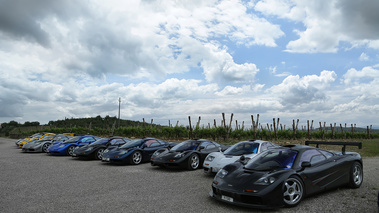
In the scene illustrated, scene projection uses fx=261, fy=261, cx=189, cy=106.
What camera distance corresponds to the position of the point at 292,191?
5.27 metres

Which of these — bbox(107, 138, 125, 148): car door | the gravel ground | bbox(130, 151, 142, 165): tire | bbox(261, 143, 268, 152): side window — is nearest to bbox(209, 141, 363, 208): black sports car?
the gravel ground

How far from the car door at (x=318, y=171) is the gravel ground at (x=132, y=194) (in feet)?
0.95

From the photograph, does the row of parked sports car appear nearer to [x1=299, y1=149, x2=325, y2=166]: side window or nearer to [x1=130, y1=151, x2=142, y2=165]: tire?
[x1=299, y1=149, x2=325, y2=166]: side window

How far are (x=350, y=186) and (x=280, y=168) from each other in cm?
256

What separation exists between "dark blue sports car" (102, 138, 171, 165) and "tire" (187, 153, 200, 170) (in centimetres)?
286

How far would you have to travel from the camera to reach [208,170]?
27.7ft

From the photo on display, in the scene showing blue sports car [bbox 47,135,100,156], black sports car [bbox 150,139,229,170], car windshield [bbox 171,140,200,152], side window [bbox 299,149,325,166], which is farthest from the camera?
blue sports car [bbox 47,135,100,156]

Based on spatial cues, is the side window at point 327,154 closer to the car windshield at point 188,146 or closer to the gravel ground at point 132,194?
the gravel ground at point 132,194

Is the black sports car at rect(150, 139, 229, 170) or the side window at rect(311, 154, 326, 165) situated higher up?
the side window at rect(311, 154, 326, 165)

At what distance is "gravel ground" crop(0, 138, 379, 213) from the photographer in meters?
5.24

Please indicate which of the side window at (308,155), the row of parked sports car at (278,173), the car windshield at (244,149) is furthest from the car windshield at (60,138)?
the side window at (308,155)

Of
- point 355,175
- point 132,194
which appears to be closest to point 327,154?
point 355,175

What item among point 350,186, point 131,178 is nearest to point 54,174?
point 131,178

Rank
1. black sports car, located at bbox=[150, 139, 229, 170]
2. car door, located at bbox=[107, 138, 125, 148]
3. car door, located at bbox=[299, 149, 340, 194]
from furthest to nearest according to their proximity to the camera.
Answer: car door, located at bbox=[107, 138, 125, 148]
black sports car, located at bbox=[150, 139, 229, 170]
car door, located at bbox=[299, 149, 340, 194]
